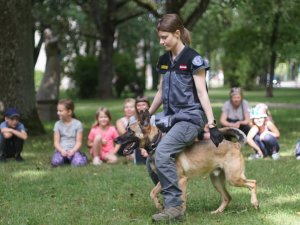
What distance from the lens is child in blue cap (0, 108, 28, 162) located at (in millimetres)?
10195

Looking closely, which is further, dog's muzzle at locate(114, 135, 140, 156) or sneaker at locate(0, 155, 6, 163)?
sneaker at locate(0, 155, 6, 163)

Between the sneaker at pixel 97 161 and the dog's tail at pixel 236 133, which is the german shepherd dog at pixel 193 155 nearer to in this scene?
the dog's tail at pixel 236 133

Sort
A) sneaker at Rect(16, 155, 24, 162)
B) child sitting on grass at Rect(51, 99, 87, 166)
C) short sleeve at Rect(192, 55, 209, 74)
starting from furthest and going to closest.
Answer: sneaker at Rect(16, 155, 24, 162) < child sitting on grass at Rect(51, 99, 87, 166) < short sleeve at Rect(192, 55, 209, 74)

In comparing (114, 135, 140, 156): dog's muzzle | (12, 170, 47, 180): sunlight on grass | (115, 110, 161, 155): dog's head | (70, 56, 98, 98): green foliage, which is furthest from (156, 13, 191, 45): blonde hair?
(70, 56, 98, 98): green foliage

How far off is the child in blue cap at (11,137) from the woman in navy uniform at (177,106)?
16.4ft

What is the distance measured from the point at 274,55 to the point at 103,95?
33.7 feet

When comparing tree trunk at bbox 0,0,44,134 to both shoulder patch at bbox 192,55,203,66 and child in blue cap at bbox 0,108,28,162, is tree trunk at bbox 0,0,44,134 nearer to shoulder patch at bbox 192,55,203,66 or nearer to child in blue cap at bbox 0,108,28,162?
child in blue cap at bbox 0,108,28,162

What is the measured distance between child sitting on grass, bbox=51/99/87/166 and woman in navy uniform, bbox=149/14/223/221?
4226mm

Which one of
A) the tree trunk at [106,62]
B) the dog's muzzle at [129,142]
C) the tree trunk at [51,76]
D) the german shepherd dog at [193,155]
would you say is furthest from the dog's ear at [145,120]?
the tree trunk at [106,62]

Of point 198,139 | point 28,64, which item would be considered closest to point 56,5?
point 28,64

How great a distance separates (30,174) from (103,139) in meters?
1.73

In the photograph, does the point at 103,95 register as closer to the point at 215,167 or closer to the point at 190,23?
the point at 190,23

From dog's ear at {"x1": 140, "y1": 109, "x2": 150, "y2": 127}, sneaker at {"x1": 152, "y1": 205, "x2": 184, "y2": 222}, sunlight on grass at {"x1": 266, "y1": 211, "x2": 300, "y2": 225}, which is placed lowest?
sunlight on grass at {"x1": 266, "y1": 211, "x2": 300, "y2": 225}

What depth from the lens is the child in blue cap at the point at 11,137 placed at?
10.2 metres
